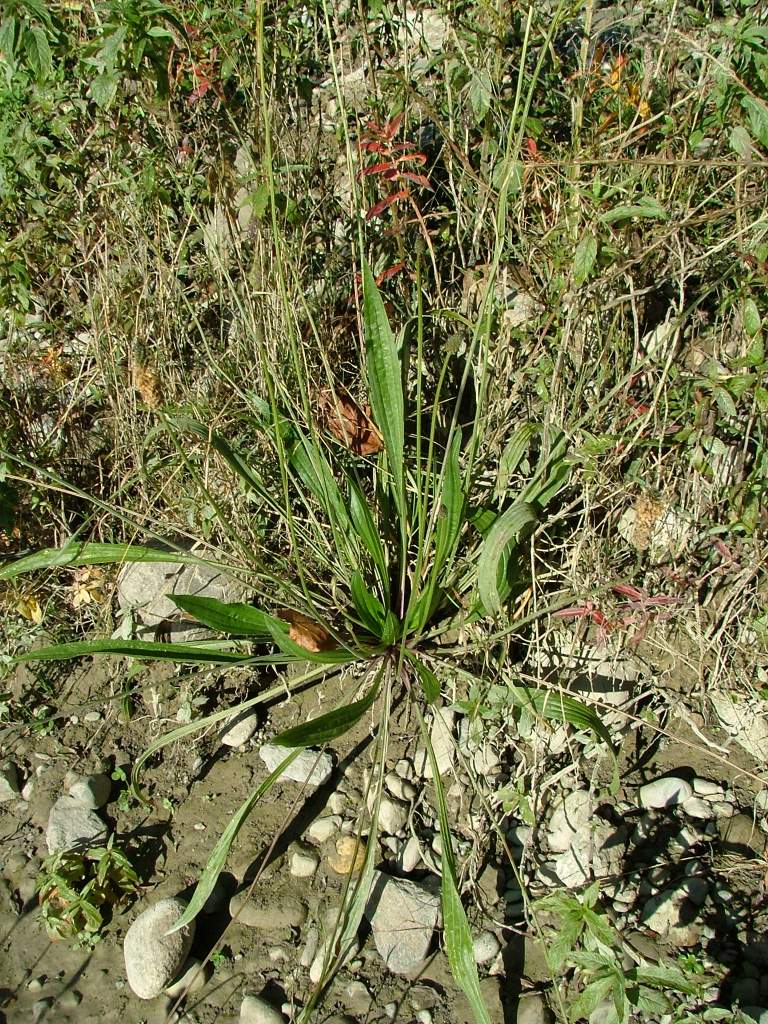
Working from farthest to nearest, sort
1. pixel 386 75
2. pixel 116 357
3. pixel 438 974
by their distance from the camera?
pixel 116 357 → pixel 386 75 → pixel 438 974

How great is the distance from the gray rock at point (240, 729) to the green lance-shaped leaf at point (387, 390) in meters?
0.60

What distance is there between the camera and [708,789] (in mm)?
1838

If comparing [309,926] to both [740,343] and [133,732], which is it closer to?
[133,732]

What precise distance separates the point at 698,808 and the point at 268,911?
884mm

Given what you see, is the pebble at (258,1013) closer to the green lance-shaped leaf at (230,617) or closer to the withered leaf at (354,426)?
the green lance-shaped leaf at (230,617)

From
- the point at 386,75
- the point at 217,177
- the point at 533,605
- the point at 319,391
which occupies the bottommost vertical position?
the point at 533,605

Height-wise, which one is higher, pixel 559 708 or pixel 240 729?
pixel 559 708

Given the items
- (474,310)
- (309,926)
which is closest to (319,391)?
(474,310)

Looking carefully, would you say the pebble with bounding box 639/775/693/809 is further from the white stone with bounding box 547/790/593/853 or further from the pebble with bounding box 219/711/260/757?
the pebble with bounding box 219/711/260/757

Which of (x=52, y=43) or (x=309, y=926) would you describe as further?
(x=52, y=43)

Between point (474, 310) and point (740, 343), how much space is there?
0.61m

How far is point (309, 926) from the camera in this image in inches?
68.2

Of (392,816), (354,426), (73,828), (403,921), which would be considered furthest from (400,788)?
(354,426)

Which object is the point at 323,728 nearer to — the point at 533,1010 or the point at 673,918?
the point at 533,1010
